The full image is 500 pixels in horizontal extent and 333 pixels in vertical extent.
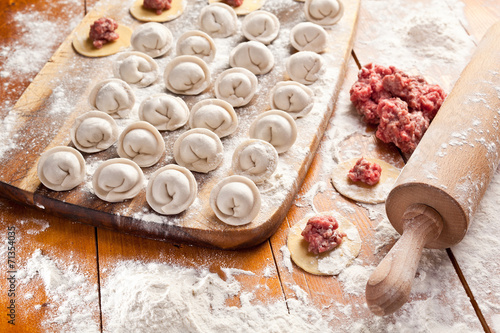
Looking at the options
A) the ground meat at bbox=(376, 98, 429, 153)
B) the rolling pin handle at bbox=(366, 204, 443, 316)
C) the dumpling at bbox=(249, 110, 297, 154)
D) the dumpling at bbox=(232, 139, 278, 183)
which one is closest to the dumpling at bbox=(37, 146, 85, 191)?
the dumpling at bbox=(232, 139, 278, 183)

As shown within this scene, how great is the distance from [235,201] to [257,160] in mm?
225

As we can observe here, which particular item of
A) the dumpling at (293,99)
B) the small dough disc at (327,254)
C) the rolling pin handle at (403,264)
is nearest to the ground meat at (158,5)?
the dumpling at (293,99)

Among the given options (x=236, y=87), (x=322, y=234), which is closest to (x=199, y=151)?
(x=236, y=87)

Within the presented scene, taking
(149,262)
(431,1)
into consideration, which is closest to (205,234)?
(149,262)

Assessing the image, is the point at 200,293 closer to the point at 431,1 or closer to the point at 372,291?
the point at 372,291

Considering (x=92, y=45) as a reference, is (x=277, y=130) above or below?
above

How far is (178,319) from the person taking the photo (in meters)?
1.80

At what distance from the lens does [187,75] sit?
2.57m

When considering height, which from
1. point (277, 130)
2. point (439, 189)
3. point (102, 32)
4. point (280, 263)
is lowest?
point (280, 263)

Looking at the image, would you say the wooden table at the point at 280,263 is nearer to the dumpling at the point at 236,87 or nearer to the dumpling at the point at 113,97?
the dumpling at the point at 236,87

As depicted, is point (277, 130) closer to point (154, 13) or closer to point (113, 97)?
point (113, 97)

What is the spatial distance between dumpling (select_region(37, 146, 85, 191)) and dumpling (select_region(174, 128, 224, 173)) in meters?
0.40

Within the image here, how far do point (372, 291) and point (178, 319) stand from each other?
63 centimetres

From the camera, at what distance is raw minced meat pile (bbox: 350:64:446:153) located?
2404mm
